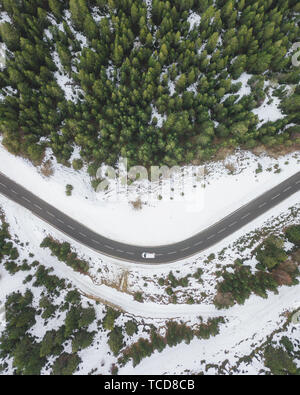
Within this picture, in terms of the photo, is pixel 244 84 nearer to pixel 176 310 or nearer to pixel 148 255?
pixel 148 255

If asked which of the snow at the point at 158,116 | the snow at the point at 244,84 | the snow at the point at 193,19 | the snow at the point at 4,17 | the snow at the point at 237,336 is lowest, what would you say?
the snow at the point at 237,336

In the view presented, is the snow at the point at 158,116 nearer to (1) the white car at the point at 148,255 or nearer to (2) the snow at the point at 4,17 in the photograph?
(1) the white car at the point at 148,255

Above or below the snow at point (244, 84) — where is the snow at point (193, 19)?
above

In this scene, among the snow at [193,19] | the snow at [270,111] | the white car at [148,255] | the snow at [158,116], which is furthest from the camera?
the white car at [148,255]

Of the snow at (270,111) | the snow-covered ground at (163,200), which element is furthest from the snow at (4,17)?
the snow at (270,111)
